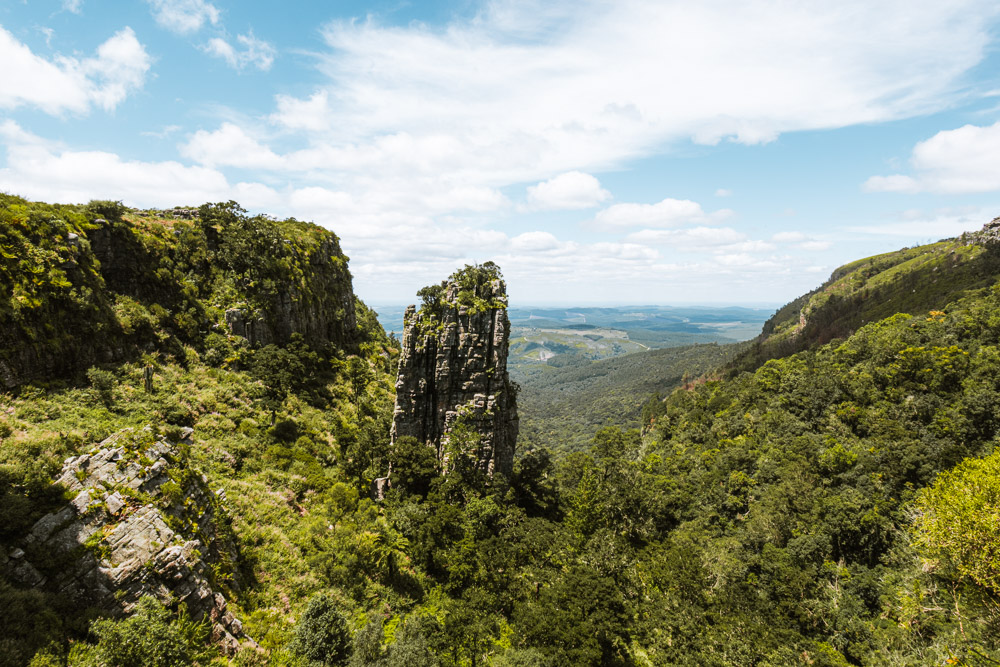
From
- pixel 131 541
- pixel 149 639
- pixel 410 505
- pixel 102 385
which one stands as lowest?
pixel 410 505

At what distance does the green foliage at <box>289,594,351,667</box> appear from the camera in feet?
82.7

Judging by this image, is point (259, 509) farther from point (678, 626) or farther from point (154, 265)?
point (678, 626)

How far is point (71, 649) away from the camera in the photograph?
1777cm

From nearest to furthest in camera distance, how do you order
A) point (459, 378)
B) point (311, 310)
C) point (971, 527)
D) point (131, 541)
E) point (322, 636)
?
point (131, 541)
point (322, 636)
point (971, 527)
point (459, 378)
point (311, 310)

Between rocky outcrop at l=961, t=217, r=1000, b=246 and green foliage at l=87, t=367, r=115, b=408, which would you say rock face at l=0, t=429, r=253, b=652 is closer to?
green foliage at l=87, t=367, r=115, b=408

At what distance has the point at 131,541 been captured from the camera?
22531 millimetres

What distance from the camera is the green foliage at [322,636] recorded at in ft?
82.7

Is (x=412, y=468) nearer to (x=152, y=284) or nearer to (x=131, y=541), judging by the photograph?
(x=131, y=541)

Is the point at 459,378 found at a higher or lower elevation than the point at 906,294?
lower

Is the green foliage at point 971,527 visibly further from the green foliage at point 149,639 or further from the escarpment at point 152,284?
the escarpment at point 152,284

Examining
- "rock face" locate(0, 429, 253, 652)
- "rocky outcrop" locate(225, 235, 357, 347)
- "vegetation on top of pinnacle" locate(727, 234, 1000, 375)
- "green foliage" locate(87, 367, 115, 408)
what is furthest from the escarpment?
"vegetation on top of pinnacle" locate(727, 234, 1000, 375)

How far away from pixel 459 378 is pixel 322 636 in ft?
117

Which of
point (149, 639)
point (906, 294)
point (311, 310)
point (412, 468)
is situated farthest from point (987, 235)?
point (149, 639)

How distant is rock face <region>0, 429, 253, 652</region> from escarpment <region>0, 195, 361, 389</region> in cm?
1579
